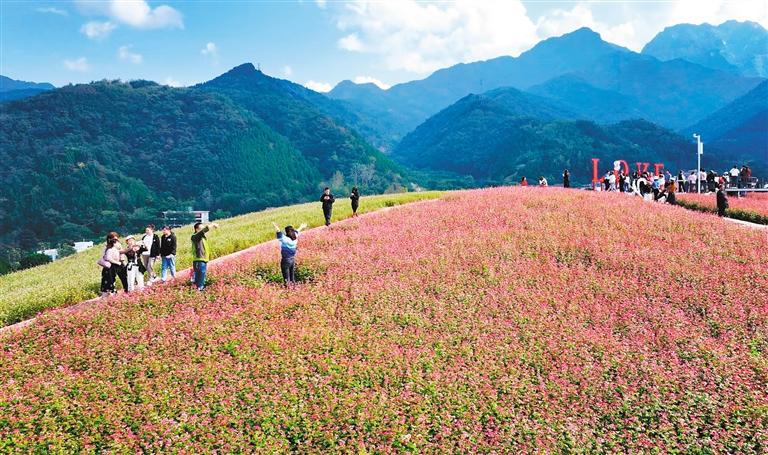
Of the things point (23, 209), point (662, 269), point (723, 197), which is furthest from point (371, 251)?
point (23, 209)

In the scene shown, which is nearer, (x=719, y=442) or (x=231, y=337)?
(x=719, y=442)

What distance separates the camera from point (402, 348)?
12453mm

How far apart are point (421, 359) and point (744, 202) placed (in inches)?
1070

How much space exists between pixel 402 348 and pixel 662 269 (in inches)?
400

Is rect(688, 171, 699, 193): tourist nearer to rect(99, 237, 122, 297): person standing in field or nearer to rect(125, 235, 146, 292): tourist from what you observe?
rect(125, 235, 146, 292): tourist

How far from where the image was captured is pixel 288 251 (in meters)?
16.0

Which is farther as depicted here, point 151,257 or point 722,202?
point 722,202

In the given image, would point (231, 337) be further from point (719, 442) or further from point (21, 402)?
point (719, 442)

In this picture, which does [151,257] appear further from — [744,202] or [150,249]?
[744,202]

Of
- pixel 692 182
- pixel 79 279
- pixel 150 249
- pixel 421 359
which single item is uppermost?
pixel 692 182

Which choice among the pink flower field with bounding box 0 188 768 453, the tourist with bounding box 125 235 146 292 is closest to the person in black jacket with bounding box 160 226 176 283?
the tourist with bounding box 125 235 146 292

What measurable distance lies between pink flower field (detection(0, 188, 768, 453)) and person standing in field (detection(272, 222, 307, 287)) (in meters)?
0.68

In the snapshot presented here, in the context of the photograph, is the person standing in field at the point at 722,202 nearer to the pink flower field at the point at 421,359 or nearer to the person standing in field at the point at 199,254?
the pink flower field at the point at 421,359

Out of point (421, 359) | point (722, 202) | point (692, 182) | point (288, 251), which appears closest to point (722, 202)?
point (722, 202)
